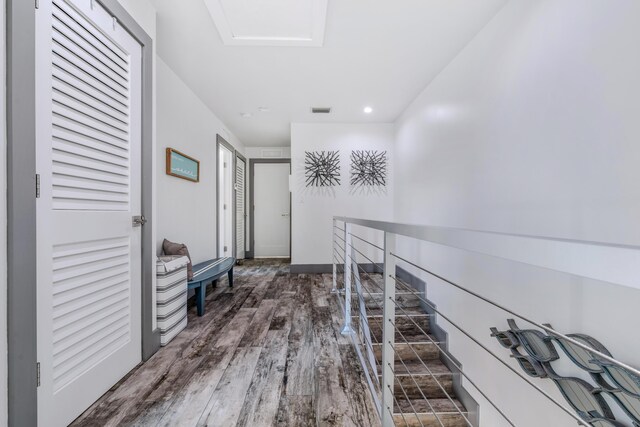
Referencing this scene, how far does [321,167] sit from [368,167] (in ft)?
2.23

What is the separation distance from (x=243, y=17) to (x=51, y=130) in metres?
1.30

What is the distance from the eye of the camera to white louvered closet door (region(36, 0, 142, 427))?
1.09 m

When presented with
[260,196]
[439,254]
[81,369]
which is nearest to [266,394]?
[81,369]

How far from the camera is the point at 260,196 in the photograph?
17.1 ft

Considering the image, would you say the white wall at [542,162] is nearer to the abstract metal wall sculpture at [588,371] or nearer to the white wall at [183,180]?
the abstract metal wall sculpture at [588,371]

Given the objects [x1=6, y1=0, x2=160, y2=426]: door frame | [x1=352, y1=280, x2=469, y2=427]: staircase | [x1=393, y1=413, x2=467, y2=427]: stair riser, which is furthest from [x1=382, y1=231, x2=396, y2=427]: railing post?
[x1=6, y1=0, x2=160, y2=426]: door frame

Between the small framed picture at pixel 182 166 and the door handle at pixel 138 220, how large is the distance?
890 mm

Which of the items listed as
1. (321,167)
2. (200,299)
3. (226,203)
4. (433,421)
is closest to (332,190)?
(321,167)

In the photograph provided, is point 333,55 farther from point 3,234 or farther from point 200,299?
point 200,299

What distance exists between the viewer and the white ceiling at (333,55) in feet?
5.51

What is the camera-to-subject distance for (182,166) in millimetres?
2582

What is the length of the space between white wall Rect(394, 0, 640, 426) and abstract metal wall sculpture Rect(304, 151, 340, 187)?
1703mm

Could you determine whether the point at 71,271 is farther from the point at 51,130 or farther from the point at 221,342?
the point at 221,342

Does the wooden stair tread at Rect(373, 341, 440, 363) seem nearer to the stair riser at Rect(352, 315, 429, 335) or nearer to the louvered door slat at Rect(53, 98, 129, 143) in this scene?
the stair riser at Rect(352, 315, 429, 335)
